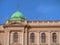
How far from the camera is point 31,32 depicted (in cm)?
5981

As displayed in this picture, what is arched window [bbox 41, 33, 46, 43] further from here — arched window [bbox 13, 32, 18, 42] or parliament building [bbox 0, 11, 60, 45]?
arched window [bbox 13, 32, 18, 42]

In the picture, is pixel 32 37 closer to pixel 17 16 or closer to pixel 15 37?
pixel 15 37

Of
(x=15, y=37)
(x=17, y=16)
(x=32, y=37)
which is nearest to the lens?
(x=32, y=37)

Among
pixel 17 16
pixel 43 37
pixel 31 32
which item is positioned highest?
pixel 17 16

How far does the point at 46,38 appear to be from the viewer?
194 feet

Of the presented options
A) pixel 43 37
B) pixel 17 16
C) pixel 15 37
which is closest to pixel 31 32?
pixel 43 37

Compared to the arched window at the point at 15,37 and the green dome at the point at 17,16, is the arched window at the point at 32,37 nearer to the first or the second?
the arched window at the point at 15,37

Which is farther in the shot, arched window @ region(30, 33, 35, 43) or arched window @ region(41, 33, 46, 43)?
arched window @ region(30, 33, 35, 43)

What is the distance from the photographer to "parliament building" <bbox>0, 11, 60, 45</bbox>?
59.1 m

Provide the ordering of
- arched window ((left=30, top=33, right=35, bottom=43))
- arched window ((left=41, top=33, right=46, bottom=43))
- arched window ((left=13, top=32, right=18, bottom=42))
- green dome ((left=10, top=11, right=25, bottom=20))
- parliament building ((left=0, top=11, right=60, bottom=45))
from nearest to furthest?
parliament building ((left=0, top=11, right=60, bottom=45)) → arched window ((left=41, top=33, right=46, bottom=43)) → arched window ((left=30, top=33, right=35, bottom=43)) → arched window ((left=13, top=32, right=18, bottom=42)) → green dome ((left=10, top=11, right=25, bottom=20))

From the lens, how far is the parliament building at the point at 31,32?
194ft

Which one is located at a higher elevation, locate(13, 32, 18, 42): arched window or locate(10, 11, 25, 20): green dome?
locate(10, 11, 25, 20): green dome

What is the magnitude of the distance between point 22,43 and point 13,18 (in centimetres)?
716

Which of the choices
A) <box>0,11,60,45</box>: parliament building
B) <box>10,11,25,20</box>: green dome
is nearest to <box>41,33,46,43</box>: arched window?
<box>0,11,60,45</box>: parliament building
